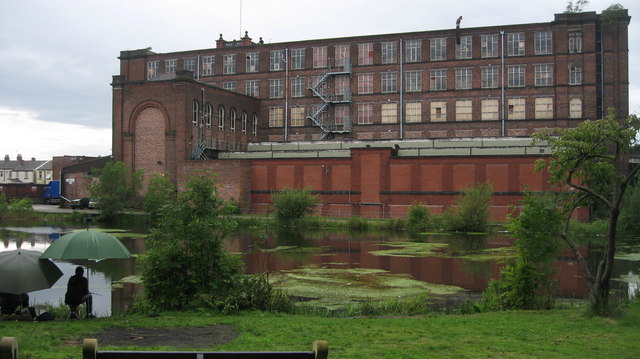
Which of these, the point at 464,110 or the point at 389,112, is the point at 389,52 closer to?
the point at 389,112

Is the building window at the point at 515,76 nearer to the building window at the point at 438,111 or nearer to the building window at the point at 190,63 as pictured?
the building window at the point at 438,111

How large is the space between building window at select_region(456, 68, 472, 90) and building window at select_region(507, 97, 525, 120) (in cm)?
403

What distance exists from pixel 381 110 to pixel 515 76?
12.7m

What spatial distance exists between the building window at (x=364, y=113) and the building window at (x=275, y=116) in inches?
328

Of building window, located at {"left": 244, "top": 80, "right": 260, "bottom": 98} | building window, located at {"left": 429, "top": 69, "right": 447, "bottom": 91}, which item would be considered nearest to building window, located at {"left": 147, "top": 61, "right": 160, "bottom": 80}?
building window, located at {"left": 244, "top": 80, "right": 260, "bottom": 98}

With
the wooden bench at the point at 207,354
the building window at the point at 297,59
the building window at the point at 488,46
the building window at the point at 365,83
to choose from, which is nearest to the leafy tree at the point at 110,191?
the building window at the point at 297,59

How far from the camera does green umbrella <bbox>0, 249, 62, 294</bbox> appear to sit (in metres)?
10.5

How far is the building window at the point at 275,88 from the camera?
6512 centimetres

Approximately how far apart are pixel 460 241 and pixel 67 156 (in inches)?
2166

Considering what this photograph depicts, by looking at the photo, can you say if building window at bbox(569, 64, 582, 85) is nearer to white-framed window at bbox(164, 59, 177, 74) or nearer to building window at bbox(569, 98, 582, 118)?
building window at bbox(569, 98, 582, 118)

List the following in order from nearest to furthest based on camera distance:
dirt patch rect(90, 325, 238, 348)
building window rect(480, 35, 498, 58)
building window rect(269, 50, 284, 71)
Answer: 1. dirt patch rect(90, 325, 238, 348)
2. building window rect(480, 35, 498, 58)
3. building window rect(269, 50, 284, 71)

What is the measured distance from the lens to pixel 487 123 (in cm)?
5772

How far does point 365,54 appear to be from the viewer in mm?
61781

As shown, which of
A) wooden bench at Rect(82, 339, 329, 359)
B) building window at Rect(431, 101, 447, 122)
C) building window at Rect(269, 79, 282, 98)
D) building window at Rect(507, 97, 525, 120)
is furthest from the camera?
building window at Rect(269, 79, 282, 98)
